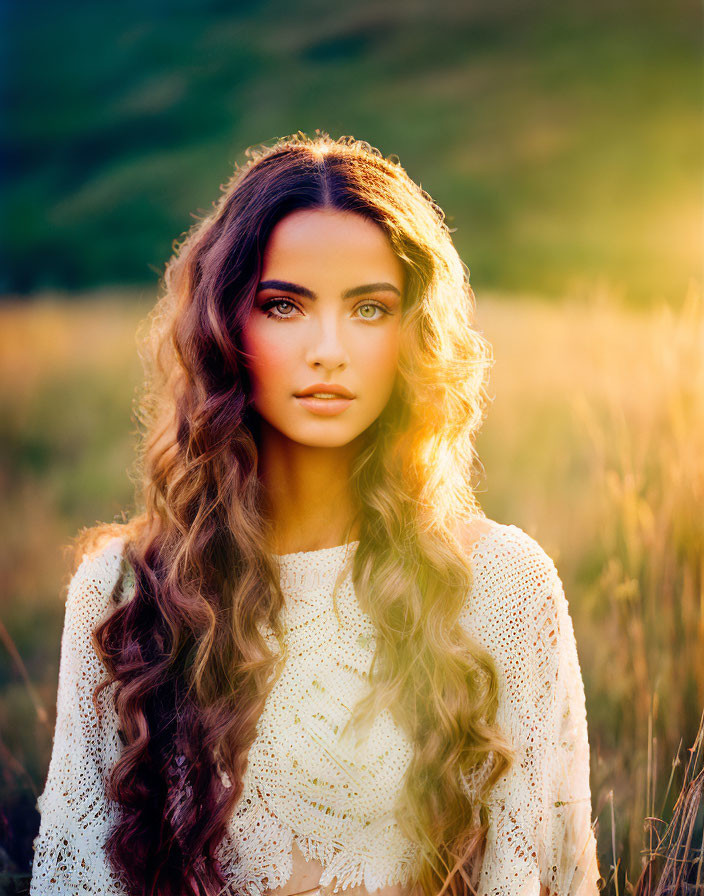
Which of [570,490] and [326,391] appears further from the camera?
[570,490]

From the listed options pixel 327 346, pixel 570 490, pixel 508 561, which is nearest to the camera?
pixel 327 346

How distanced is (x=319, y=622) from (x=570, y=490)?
183 centimetres

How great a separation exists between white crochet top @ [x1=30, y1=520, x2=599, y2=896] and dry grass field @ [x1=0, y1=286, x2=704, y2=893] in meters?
0.23

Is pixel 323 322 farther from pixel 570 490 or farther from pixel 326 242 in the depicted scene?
pixel 570 490

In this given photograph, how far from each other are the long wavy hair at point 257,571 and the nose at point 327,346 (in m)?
0.15

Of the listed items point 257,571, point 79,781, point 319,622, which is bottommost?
point 79,781

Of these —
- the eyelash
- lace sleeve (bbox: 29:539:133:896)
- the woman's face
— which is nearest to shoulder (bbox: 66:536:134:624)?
lace sleeve (bbox: 29:539:133:896)

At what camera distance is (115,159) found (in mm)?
4340

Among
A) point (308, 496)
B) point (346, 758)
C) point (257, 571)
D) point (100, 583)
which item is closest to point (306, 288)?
point (308, 496)

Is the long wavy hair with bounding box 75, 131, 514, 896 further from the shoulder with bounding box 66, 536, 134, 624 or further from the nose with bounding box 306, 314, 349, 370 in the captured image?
the nose with bounding box 306, 314, 349, 370

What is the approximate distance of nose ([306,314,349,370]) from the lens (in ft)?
4.86

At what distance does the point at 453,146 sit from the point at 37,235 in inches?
94.0

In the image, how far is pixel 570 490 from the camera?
321 centimetres

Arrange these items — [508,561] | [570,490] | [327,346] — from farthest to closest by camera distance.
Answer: [570,490] → [508,561] → [327,346]
